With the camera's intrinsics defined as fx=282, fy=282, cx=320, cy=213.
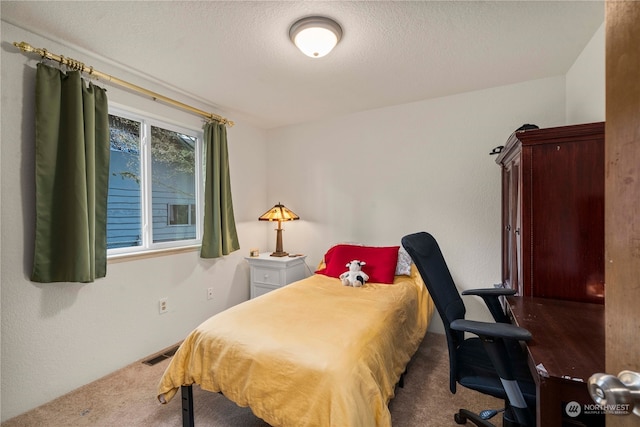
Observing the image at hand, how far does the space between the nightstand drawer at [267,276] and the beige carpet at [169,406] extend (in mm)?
1280

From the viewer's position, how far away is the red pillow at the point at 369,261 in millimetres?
2553

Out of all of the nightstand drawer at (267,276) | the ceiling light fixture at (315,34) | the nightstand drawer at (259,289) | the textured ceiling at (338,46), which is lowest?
the nightstand drawer at (259,289)

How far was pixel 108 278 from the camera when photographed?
2.11 meters

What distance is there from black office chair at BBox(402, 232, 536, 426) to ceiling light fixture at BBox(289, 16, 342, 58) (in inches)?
49.4

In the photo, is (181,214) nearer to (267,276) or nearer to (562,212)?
(267,276)

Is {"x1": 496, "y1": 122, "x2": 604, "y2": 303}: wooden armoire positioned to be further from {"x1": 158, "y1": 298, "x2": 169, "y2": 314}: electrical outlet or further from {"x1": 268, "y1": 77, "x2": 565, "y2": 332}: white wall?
{"x1": 158, "y1": 298, "x2": 169, "y2": 314}: electrical outlet

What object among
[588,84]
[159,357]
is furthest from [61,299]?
[588,84]

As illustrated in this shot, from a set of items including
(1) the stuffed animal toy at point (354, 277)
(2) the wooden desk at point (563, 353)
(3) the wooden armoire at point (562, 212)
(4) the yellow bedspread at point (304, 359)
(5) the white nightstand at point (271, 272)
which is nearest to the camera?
(2) the wooden desk at point (563, 353)

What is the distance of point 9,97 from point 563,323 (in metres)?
3.06

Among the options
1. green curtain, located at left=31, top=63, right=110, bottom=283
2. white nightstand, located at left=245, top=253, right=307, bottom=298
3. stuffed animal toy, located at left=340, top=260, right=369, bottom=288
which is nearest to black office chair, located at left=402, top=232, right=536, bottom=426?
stuffed animal toy, located at left=340, top=260, right=369, bottom=288

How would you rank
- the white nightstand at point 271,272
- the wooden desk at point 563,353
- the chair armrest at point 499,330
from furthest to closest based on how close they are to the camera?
the white nightstand at point 271,272 → the chair armrest at point 499,330 → the wooden desk at point 563,353

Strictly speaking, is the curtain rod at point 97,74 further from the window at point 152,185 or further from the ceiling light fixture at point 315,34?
the ceiling light fixture at point 315,34

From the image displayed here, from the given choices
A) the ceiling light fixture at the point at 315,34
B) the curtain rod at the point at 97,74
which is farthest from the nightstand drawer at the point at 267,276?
the ceiling light fixture at the point at 315,34

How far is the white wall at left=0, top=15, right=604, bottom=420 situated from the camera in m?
1.70
